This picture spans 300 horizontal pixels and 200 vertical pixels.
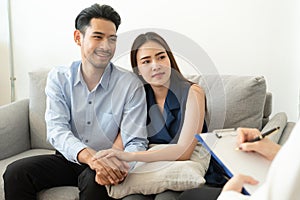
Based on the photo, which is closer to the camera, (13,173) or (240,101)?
(13,173)

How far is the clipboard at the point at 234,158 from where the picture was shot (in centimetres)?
105

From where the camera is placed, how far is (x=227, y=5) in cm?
214

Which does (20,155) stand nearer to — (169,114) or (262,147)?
(169,114)

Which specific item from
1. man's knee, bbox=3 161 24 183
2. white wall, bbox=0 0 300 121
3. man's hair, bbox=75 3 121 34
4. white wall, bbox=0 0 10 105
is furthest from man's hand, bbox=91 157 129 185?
white wall, bbox=0 0 10 105

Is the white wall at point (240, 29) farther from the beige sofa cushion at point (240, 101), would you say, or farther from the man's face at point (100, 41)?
the man's face at point (100, 41)

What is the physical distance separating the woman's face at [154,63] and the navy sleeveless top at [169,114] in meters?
0.04

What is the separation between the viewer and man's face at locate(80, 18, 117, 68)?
1.69 m

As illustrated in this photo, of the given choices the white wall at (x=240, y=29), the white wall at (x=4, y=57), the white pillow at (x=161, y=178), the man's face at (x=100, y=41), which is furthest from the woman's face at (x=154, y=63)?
the white wall at (x=4, y=57)

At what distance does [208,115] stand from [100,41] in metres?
0.56

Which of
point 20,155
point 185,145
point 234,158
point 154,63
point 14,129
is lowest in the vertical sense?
point 20,155

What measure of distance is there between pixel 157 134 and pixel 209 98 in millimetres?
305

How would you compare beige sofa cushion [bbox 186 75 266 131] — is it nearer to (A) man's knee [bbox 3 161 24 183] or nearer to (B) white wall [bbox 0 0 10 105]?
(A) man's knee [bbox 3 161 24 183]

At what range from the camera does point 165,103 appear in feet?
5.45

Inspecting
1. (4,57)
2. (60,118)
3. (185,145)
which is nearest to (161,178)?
(185,145)
